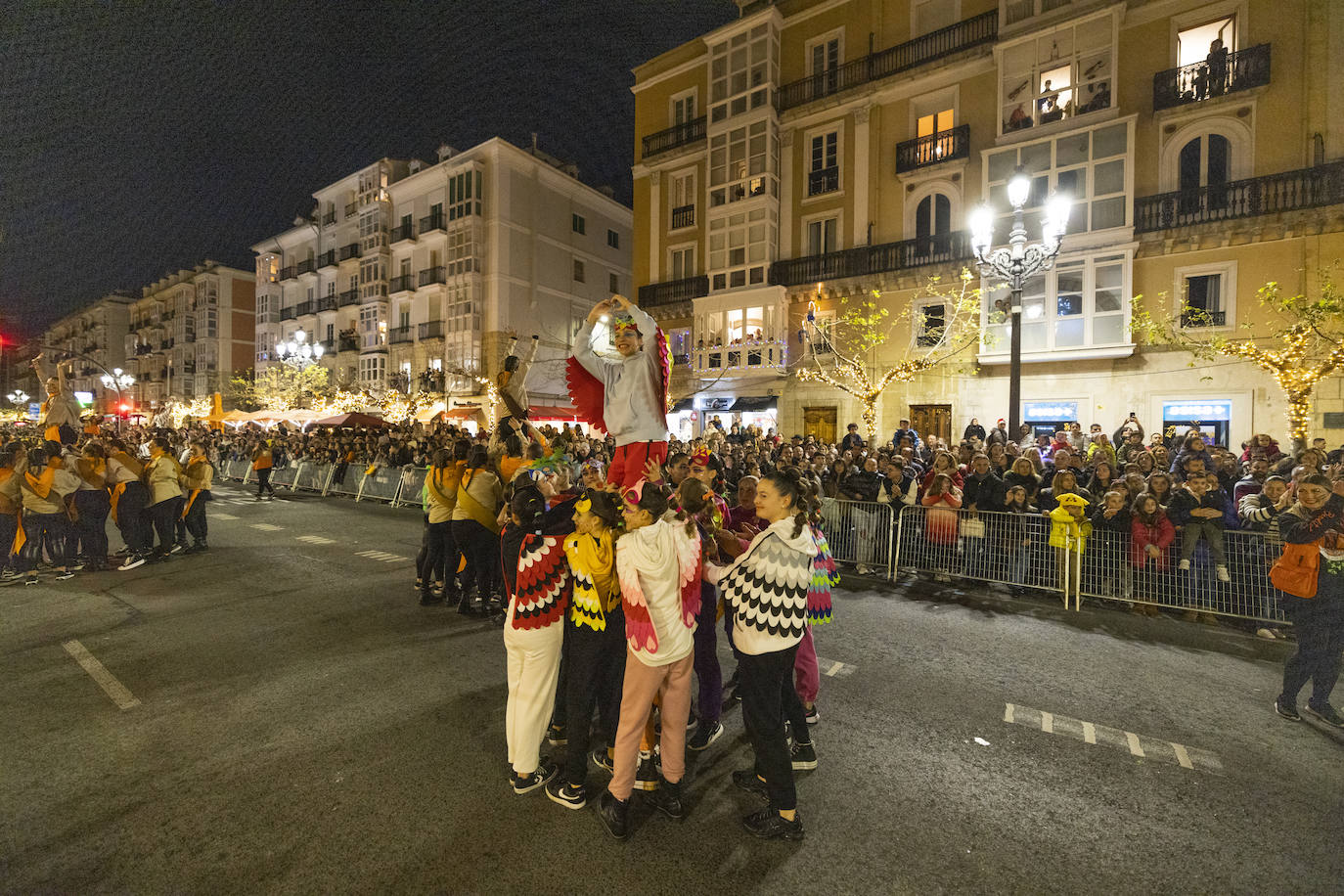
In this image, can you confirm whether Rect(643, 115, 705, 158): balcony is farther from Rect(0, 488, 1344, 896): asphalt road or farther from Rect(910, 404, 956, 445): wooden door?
Rect(0, 488, 1344, 896): asphalt road

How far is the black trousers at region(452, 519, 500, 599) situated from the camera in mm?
6438

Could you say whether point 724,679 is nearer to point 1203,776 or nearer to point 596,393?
point 596,393

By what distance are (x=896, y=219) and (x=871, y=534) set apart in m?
15.9

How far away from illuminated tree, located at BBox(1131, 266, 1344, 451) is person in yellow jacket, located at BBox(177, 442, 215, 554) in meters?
18.4

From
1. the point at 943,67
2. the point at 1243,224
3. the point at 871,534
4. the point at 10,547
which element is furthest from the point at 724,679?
the point at 943,67

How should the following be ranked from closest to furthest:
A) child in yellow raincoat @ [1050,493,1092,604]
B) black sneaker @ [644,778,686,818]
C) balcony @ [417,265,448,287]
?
black sneaker @ [644,778,686,818] < child in yellow raincoat @ [1050,493,1092,604] < balcony @ [417,265,448,287]

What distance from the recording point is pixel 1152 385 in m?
16.4

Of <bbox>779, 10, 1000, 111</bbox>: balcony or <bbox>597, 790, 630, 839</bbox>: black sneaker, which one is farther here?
<bbox>779, 10, 1000, 111</bbox>: balcony

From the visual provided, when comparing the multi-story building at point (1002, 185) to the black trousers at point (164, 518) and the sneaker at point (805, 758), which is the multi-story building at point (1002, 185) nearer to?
the sneaker at point (805, 758)

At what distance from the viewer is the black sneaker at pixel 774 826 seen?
2.98 meters

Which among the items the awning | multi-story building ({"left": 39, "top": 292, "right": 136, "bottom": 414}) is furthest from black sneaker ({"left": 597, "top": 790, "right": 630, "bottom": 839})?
multi-story building ({"left": 39, "top": 292, "right": 136, "bottom": 414})

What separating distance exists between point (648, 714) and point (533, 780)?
0.83 metres

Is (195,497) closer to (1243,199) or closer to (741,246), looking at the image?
(741,246)

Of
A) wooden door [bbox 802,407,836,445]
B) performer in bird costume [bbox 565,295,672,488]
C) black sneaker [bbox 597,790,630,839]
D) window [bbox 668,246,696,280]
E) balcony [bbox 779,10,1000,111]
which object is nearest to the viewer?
black sneaker [bbox 597,790,630,839]
